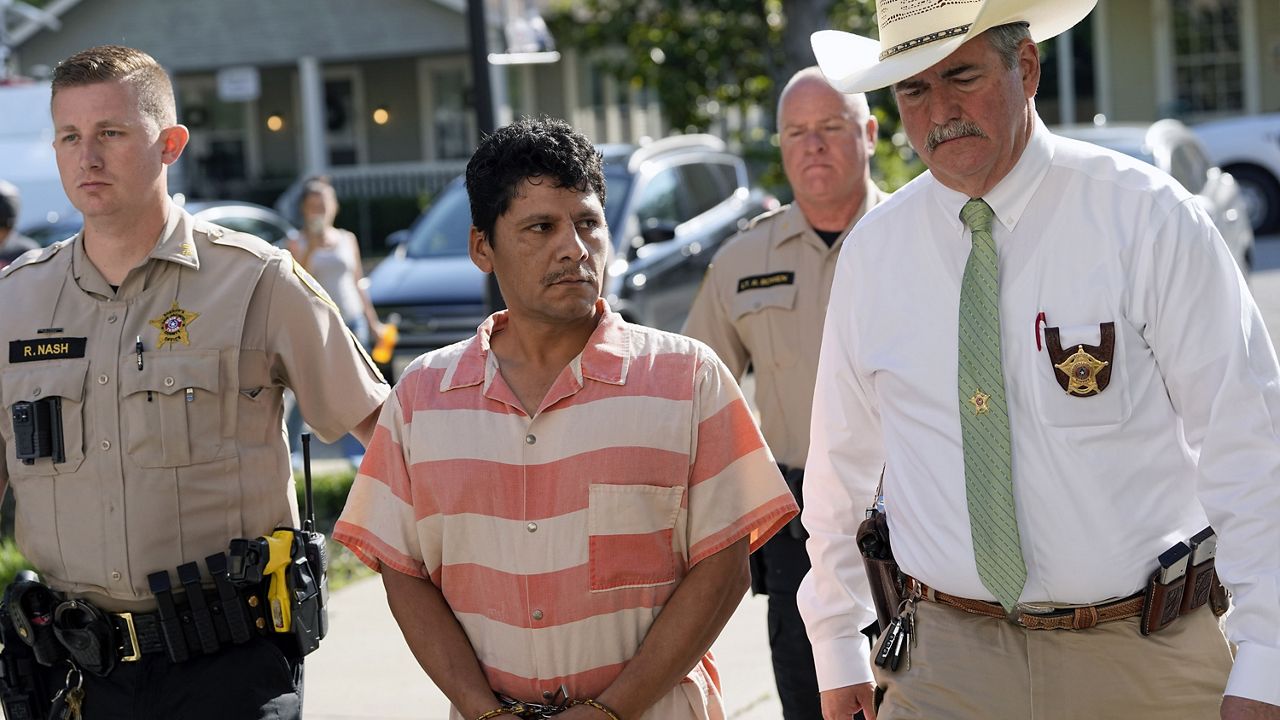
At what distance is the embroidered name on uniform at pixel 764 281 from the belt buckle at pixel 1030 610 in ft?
6.67

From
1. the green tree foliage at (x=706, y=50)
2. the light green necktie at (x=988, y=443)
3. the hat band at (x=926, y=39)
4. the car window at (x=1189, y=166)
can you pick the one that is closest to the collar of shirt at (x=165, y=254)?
the hat band at (x=926, y=39)

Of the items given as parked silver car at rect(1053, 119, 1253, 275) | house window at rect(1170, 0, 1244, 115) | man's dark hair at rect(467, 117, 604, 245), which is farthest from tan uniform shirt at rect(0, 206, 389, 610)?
house window at rect(1170, 0, 1244, 115)

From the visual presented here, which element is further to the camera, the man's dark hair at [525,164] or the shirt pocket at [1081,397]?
the man's dark hair at [525,164]

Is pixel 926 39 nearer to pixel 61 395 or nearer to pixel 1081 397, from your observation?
pixel 1081 397

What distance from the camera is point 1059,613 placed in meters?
3.16

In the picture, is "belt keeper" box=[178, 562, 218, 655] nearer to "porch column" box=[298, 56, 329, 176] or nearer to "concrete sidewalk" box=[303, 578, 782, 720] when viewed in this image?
"concrete sidewalk" box=[303, 578, 782, 720]

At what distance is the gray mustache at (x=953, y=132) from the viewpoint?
10.7 feet

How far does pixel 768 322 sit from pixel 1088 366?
2.07 metres

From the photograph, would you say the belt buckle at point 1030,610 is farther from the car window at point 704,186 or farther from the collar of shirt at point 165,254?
the car window at point 704,186

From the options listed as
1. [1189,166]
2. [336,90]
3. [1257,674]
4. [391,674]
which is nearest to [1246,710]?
[1257,674]

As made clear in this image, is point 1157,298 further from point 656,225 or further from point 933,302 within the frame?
point 656,225

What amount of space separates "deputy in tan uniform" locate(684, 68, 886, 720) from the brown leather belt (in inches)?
63.0

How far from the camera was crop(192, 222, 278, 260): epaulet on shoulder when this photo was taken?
409cm

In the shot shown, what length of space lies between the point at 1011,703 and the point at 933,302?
2.64 feet
